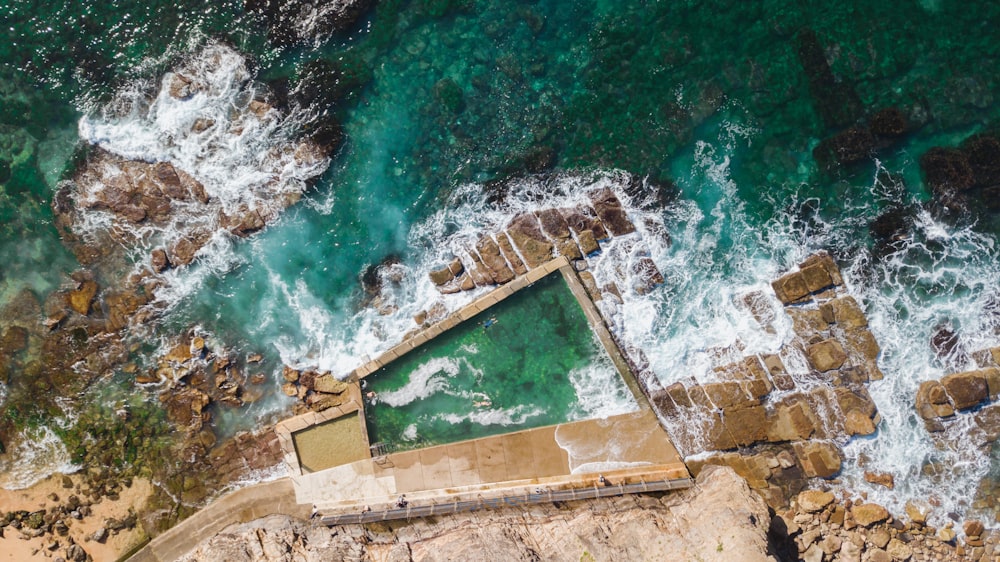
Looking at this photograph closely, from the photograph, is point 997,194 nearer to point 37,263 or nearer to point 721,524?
point 721,524

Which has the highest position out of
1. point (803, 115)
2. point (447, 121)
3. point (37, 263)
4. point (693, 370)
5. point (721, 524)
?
point (37, 263)

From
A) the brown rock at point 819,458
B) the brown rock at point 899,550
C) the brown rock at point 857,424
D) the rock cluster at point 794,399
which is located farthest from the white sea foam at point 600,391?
the brown rock at point 899,550

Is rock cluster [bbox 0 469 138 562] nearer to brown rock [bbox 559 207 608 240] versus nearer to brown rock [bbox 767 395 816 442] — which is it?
brown rock [bbox 559 207 608 240]

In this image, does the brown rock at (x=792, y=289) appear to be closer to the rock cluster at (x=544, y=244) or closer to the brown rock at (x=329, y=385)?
the rock cluster at (x=544, y=244)

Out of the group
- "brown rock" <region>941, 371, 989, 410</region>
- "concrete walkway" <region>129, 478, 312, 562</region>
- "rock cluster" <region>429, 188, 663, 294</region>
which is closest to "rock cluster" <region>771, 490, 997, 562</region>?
"brown rock" <region>941, 371, 989, 410</region>

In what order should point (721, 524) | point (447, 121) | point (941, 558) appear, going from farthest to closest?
point (447, 121) < point (941, 558) < point (721, 524)

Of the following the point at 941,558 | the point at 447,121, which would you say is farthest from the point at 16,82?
the point at 941,558

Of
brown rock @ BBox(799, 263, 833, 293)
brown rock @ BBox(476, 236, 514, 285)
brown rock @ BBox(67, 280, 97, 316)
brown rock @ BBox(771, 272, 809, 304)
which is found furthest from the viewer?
brown rock @ BBox(67, 280, 97, 316)
